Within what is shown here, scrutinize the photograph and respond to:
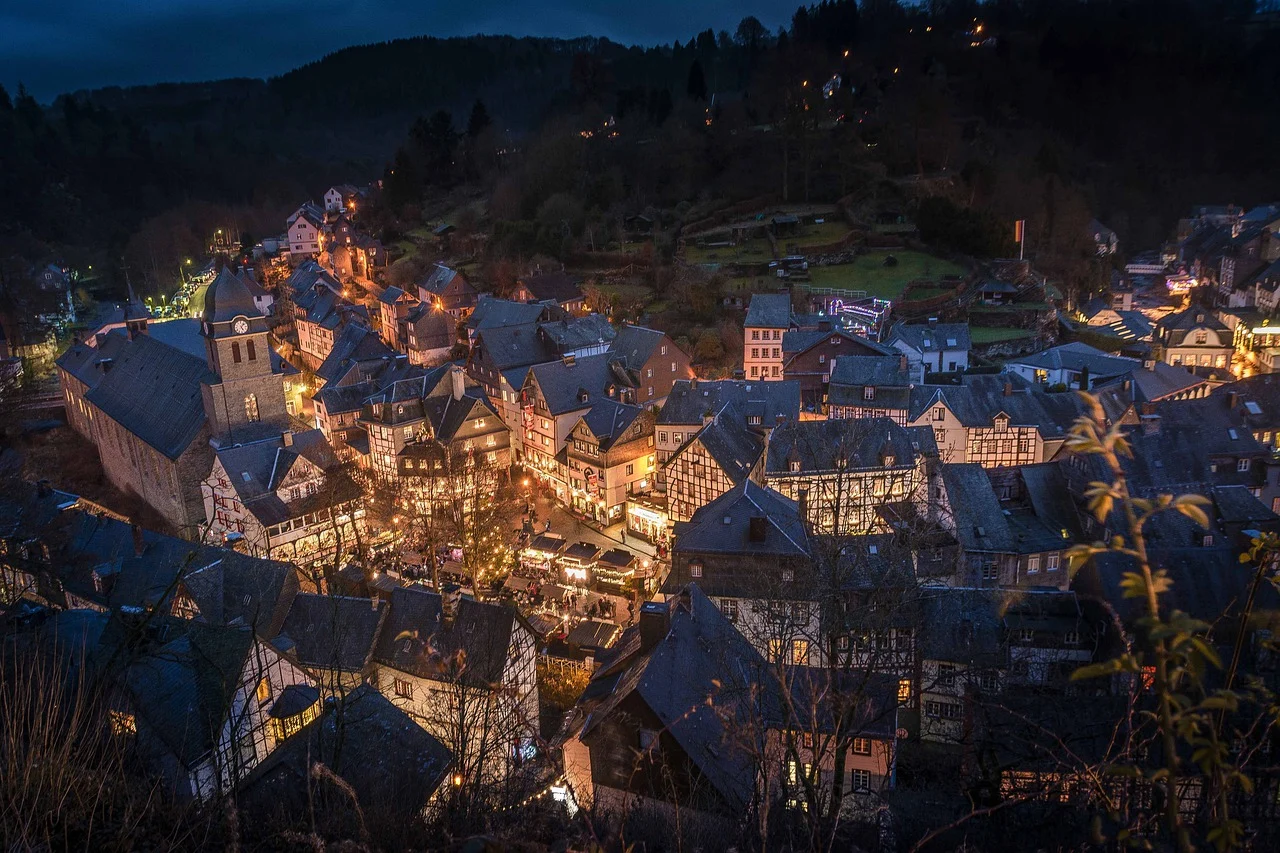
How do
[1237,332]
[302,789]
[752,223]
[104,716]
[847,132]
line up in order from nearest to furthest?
[104,716] → [302,789] → [1237,332] → [752,223] → [847,132]

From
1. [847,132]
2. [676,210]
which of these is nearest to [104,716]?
[676,210]

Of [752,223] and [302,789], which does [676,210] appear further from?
[302,789]

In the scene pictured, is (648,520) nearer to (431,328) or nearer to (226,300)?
(226,300)

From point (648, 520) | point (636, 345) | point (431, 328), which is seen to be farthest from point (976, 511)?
point (431, 328)

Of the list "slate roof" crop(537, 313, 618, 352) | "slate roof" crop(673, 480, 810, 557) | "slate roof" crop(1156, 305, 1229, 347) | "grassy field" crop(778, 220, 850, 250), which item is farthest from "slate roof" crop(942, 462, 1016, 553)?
"grassy field" crop(778, 220, 850, 250)

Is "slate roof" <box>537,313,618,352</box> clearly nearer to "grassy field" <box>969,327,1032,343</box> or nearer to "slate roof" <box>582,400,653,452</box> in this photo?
"slate roof" <box>582,400,653,452</box>

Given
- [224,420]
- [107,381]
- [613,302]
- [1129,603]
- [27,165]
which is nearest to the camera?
[1129,603]
